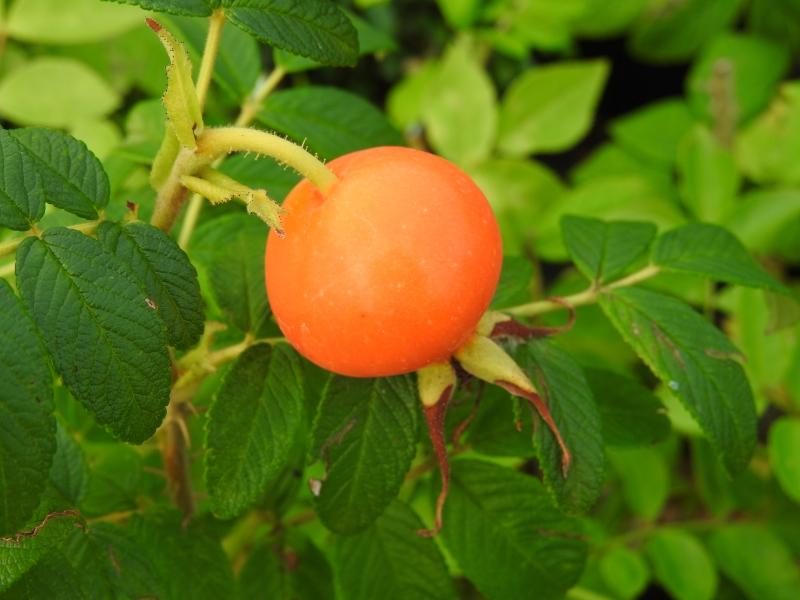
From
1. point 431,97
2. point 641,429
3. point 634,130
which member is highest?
point 641,429

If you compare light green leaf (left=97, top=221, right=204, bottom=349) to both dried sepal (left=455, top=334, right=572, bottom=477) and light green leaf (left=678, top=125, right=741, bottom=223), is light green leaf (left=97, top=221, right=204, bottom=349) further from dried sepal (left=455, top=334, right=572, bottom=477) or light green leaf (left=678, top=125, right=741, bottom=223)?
light green leaf (left=678, top=125, right=741, bottom=223)

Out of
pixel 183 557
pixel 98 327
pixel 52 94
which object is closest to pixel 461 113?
pixel 52 94

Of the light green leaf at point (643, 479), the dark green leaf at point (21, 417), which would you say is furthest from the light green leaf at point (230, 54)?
the light green leaf at point (643, 479)

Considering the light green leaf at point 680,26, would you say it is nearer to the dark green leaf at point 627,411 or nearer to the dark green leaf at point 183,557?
the dark green leaf at point 627,411

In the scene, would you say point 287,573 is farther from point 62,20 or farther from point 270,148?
point 62,20

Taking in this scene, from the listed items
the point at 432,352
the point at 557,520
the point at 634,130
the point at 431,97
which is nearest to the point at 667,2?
the point at 634,130

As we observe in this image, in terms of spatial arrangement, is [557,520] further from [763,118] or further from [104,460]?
[763,118]

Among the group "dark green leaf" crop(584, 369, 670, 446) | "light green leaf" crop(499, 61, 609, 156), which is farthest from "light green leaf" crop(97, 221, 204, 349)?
"light green leaf" crop(499, 61, 609, 156)
